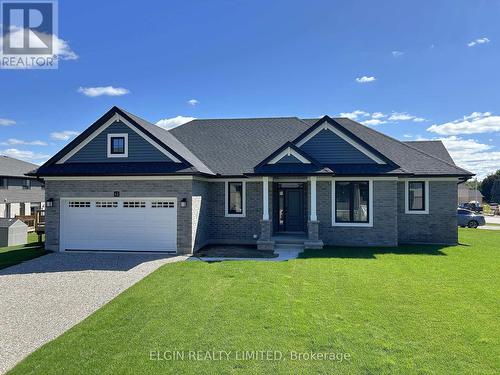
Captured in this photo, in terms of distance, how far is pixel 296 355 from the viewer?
5.25 meters

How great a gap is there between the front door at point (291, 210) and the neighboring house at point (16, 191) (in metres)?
21.2

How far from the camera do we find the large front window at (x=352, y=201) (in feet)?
50.3

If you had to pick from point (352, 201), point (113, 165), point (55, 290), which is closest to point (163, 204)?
point (113, 165)

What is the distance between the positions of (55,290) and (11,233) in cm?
1011

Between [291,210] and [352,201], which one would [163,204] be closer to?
[291,210]

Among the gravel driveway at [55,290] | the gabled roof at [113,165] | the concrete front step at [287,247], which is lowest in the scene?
the gravel driveway at [55,290]

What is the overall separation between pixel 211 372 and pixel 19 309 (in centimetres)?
536

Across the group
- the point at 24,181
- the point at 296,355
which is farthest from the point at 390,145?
the point at 24,181

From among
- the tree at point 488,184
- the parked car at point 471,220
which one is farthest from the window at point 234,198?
the tree at point 488,184

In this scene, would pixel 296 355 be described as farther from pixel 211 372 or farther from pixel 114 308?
pixel 114 308

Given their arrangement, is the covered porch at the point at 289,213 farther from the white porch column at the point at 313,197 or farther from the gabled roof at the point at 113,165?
the gabled roof at the point at 113,165

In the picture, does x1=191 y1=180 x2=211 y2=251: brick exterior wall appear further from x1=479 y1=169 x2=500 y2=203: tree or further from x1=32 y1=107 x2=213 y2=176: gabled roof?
x1=479 y1=169 x2=500 y2=203: tree

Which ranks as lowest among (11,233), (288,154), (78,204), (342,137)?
(11,233)

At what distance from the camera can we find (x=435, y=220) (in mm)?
16062
